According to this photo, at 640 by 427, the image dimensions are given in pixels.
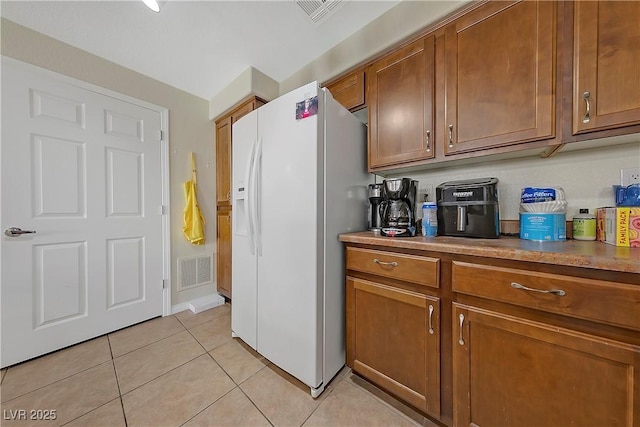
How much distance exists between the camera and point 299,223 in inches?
48.2

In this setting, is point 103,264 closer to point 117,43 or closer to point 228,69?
point 117,43

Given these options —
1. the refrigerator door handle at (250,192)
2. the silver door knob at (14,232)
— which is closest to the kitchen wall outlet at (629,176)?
the refrigerator door handle at (250,192)

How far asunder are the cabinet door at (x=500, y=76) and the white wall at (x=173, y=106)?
2.45 meters

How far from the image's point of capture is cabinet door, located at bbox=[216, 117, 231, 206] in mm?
2391

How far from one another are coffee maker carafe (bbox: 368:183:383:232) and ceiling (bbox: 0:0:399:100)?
1.22 meters

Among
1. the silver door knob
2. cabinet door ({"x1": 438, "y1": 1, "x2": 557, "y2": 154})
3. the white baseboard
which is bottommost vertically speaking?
the white baseboard

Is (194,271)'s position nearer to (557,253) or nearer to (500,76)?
(557,253)

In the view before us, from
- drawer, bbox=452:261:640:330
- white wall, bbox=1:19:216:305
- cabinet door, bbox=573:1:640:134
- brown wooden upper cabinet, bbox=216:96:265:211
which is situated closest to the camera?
drawer, bbox=452:261:640:330

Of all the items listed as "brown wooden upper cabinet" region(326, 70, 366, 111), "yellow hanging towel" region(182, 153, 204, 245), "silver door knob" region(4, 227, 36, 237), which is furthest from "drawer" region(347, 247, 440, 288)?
"silver door knob" region(4, 227, 36, 237)

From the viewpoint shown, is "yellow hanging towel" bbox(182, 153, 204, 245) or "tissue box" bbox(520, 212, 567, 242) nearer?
"tissue box" bbox(520, 212, 567, 242)

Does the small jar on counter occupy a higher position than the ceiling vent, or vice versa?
the ceiling vent

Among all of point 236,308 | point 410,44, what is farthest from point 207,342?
point 410,44

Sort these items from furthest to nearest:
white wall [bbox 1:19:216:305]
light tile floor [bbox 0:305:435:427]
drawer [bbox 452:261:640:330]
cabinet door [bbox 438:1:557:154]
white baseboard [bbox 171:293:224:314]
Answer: white baseboard [bbox 171:293:224:314], white wall [bbox 1:19:216:305], light tile floor [bbox 0:305:435:427], cabinet door [bbox 438:1:557:154], drawer [bbox 452:261:640:330]

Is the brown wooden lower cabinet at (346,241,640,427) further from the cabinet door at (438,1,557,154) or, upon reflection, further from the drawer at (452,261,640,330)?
the cabinet door at (438,1,557,154)
